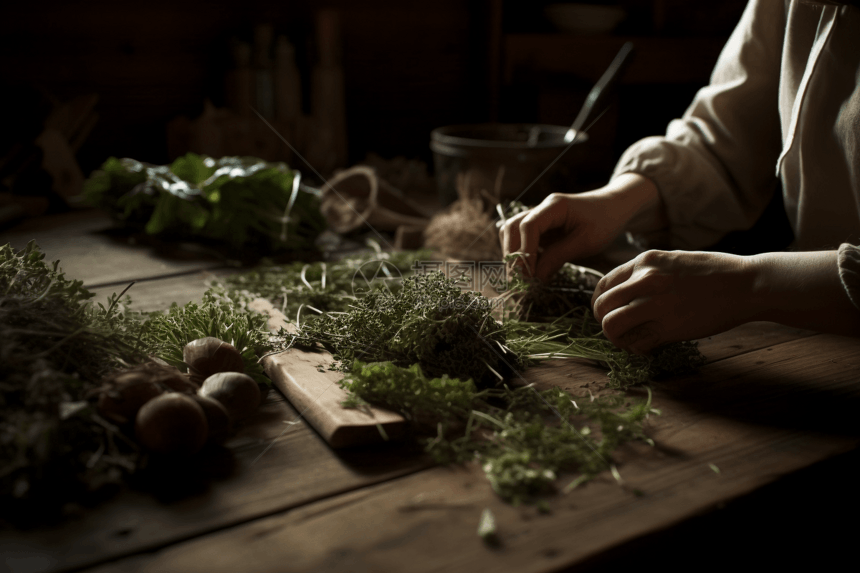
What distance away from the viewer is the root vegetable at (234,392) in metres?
0.75

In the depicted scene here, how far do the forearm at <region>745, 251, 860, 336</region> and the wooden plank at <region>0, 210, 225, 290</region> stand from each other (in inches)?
43.8

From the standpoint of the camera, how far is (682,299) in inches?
33.9

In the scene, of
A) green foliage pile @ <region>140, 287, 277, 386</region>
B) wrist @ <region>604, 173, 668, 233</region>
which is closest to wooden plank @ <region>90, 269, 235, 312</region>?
green foliage pile @ <region>140, 287, 277, 386</region>

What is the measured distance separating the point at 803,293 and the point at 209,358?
74 cm

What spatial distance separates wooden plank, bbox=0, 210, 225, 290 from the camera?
4.70 ft

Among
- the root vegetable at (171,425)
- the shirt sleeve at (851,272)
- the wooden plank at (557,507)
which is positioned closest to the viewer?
the wooden plank at (557,507)

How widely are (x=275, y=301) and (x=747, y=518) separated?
0.84 meters

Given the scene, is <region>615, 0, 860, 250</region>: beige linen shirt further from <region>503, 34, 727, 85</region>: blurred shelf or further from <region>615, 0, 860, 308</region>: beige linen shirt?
<region>503, 34, 727, 85</region>: blurred shelf

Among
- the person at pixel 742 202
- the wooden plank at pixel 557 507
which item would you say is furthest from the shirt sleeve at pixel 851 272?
the wooden plank at pixel 557 507

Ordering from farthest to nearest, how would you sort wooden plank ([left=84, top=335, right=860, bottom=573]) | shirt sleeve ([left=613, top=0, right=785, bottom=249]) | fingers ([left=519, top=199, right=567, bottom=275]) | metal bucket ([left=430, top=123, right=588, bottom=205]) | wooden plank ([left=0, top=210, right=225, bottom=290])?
metal bucket ([left=430, top=123, right=588, bottom=205]) < wooden plank ([left=0, top=210, right=225, bottom=290]) < shirt sleeve ([left=613, top=0, right=785, bottom=249]) < fingers ([left=519, top=199, right=567, bottom=275]) < wooden plank ([left=84, top=335, right=860, bottom=573])

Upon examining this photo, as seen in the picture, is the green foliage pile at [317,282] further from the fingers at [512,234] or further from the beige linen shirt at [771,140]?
the beige linen shirt at [771,140]

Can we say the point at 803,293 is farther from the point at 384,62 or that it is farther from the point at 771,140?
the point at 384,62

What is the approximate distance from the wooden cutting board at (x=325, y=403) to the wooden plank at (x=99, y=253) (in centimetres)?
64

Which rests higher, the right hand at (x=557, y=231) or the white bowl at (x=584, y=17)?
the white bowl at (x=584, y=17)
